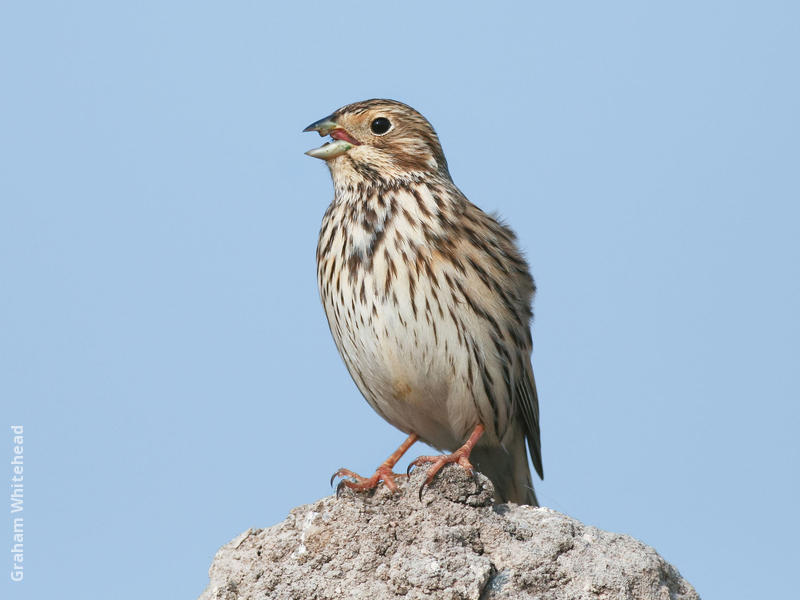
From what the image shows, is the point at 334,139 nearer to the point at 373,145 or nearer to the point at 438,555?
the point at 373,145

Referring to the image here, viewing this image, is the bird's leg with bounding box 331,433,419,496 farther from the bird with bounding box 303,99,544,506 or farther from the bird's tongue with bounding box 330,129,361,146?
the bird's tongue with bounding box 330,129,361,146

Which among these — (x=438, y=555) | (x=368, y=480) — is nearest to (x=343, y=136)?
(x=368, y=480)

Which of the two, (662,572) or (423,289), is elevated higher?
(423,289)

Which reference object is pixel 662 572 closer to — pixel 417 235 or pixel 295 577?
pixel 295 577

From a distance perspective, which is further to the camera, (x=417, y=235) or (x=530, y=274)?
(x=530, y=274)

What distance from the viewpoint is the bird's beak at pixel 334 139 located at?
7340 millimetres

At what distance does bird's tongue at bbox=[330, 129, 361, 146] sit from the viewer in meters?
7.41

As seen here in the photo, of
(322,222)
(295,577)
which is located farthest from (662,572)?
(322,222)

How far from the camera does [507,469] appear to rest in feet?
25.0

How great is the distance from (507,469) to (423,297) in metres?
1.47

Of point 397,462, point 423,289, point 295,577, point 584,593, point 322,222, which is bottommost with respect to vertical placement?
point 584,593

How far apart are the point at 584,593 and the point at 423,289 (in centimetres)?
210

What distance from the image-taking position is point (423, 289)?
6.79 m

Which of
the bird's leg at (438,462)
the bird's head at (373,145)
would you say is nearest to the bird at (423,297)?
the bird's head at (373,145)
